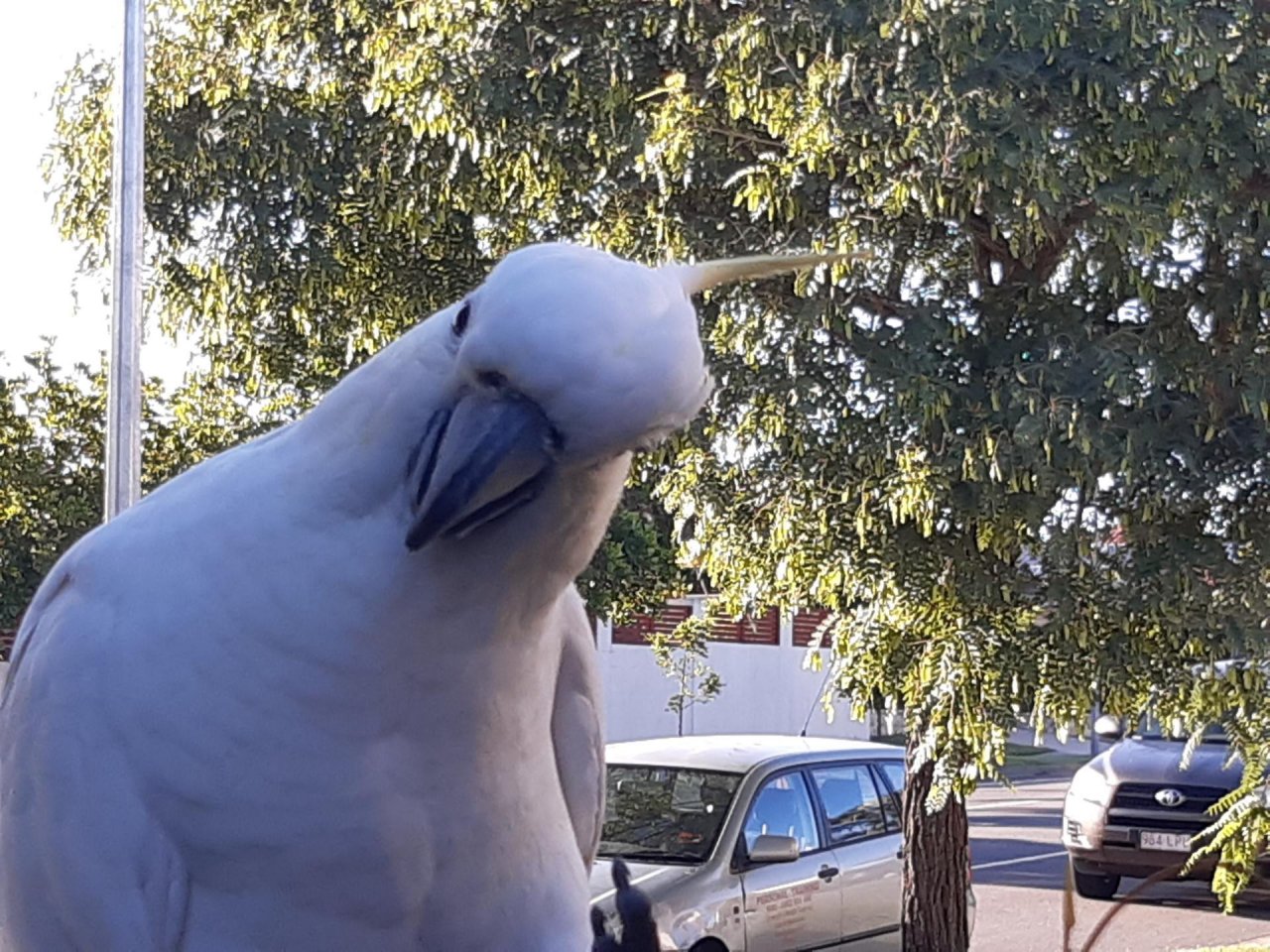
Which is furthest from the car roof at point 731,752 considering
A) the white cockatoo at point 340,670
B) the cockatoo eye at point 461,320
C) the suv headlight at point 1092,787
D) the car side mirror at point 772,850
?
the cockatoo eye at point 461,320

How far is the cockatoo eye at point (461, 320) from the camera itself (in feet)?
4.42

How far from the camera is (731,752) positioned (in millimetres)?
7684

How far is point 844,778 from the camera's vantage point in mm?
7914

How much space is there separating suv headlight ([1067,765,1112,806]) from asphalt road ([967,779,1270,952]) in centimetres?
57

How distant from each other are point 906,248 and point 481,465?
11.8ft

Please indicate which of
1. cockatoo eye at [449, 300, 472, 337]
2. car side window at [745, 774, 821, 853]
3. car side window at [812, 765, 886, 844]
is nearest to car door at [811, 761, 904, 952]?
car side window at [812, 765, 886, 844]

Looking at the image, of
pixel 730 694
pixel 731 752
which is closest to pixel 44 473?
pixel 731 752

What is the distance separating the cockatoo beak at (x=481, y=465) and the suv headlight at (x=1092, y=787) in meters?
10.3

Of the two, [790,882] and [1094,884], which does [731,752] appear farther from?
[1094,884]

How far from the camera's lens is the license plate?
1040cm

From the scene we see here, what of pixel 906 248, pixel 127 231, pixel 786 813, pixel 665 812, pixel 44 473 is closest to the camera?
pixel 906 248

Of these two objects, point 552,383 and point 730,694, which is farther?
point 730,694

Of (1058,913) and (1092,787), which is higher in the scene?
(1092,787)

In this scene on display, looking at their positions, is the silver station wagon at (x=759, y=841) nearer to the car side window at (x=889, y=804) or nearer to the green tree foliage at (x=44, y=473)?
the car side window at (x=889, y=804)
